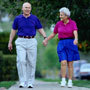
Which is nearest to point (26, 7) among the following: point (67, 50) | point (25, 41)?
point (25, 41)

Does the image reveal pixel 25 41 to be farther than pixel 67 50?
No

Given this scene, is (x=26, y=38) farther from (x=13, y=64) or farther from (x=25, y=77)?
(x=13, y=64)

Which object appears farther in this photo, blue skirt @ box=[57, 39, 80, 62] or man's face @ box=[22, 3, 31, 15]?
blue skirt @ box=[57, 39, 80, 62]

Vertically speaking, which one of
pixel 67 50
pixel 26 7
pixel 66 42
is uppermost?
pixel 26 7

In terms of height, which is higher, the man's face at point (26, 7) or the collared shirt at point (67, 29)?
the man's face at point (26, 7)

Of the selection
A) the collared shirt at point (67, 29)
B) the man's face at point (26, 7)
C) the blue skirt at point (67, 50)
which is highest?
the man's face at point (26, 7)

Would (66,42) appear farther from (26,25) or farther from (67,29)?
(26,25)

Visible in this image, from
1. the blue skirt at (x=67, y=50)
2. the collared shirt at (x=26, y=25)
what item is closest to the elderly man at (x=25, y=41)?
the collared shirt at (x=26, y=25)

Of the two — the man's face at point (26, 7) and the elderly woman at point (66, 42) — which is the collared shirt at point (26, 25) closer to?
the man's face at point (26, 7)

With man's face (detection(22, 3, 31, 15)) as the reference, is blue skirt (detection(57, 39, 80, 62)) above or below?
below

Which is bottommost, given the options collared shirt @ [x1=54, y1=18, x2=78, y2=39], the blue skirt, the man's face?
the blue skirt

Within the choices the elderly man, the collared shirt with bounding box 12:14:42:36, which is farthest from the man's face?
the collared shirt with bounding box 12:14:42:36

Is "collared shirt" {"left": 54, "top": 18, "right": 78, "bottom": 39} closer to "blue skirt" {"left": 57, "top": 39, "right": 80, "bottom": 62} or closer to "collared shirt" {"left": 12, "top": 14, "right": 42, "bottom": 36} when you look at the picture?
"blue skirt" {"left": 57, "top": 39, "right": 80, "bottom": 62}

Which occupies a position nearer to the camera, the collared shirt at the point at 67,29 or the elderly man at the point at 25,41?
the elderly man at the point at 25,41
